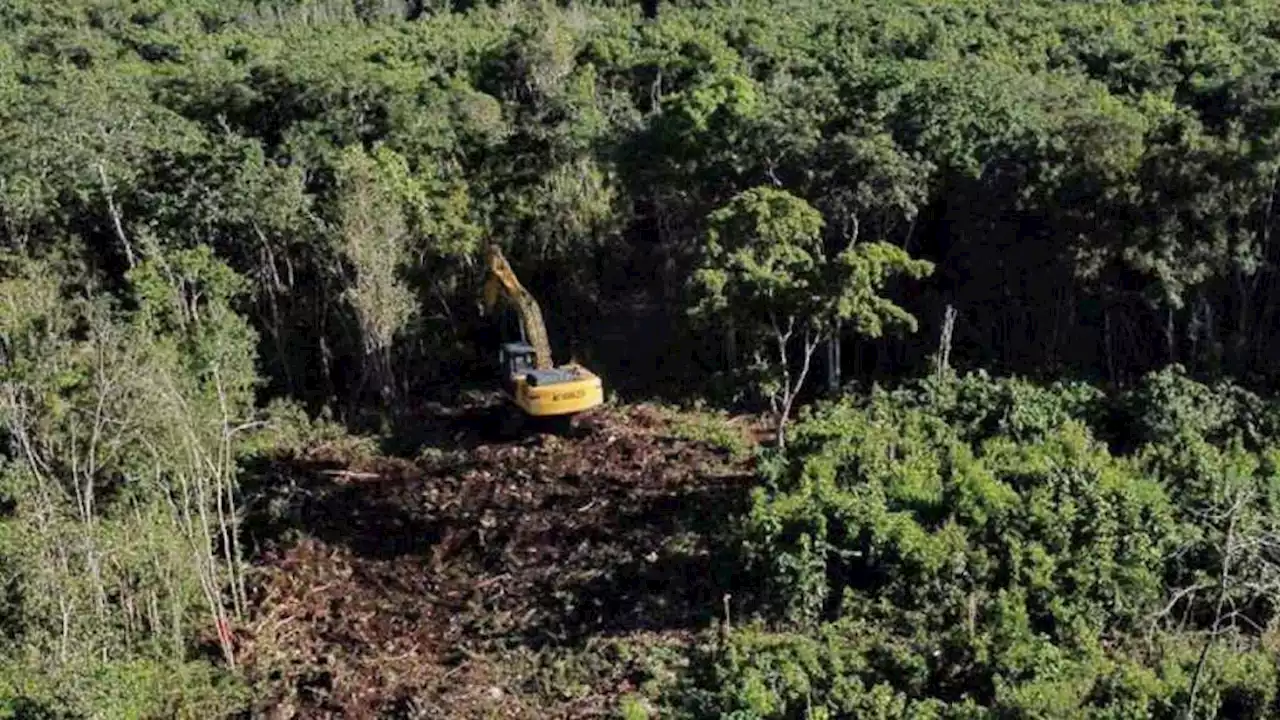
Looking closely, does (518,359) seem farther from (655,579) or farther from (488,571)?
(655,579)

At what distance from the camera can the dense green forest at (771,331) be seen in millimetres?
13992

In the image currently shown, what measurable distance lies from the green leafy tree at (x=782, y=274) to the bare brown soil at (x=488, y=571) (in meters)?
2.49

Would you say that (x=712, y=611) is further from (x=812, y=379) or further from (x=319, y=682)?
(x=812, y=379)

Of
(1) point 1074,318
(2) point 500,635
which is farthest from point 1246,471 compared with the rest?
(2) point 500,635

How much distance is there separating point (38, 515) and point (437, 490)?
626 centimetres

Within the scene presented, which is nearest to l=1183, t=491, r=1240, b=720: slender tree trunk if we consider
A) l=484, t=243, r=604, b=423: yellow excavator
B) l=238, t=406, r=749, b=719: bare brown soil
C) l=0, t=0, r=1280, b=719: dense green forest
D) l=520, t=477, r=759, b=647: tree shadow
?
l=0, t=0, r=1280, b=719: dense green forest

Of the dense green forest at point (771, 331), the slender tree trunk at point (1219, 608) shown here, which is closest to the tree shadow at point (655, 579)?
the dense green forest at point (771, 331)

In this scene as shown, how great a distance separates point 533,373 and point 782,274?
4189 mm

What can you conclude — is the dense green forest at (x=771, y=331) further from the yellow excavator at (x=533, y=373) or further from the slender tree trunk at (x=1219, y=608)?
the yellow excavator at (x=533, y=373)

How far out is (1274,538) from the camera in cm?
1083

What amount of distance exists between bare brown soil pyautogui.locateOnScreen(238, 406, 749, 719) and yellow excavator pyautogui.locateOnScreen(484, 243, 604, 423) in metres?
0.85

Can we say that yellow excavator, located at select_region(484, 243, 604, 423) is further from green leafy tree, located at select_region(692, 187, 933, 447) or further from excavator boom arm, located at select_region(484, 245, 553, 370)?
green leafy tree, located at select_region(692, 187, 933, 447)

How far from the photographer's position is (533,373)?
19.5 meters

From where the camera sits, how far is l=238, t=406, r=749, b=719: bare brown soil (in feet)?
47.1
